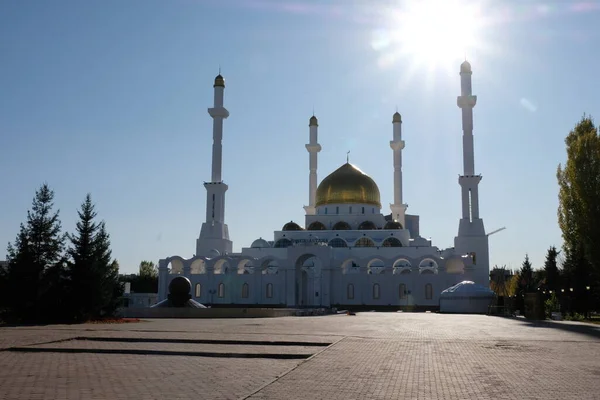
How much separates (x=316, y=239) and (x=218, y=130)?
42.5 feet

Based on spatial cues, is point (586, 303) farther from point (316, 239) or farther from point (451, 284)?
point (316, 239)

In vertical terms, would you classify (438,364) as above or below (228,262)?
below

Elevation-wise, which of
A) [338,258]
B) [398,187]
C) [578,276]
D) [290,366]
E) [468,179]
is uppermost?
[398,187]

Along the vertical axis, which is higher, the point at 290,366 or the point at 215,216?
the point at 215,216

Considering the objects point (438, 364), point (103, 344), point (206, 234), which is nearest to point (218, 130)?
point (206, 234)

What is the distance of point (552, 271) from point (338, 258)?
16636mm

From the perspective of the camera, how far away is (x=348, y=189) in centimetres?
5819

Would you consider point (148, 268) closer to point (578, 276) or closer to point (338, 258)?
point (338, 258)

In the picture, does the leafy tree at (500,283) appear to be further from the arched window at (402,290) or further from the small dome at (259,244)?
the small dome at (259,244)

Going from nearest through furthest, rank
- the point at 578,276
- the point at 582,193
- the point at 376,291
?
the point at 582,193 → the point at 578,276 → the point at 376,291

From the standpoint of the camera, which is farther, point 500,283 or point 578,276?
point 500,283

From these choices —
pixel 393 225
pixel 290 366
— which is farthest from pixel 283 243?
pixel 290 366

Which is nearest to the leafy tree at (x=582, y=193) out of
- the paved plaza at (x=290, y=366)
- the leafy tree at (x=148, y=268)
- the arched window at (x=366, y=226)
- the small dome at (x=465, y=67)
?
the paved plaza at (x=290, y=366)

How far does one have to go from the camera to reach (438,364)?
33.5 feet
